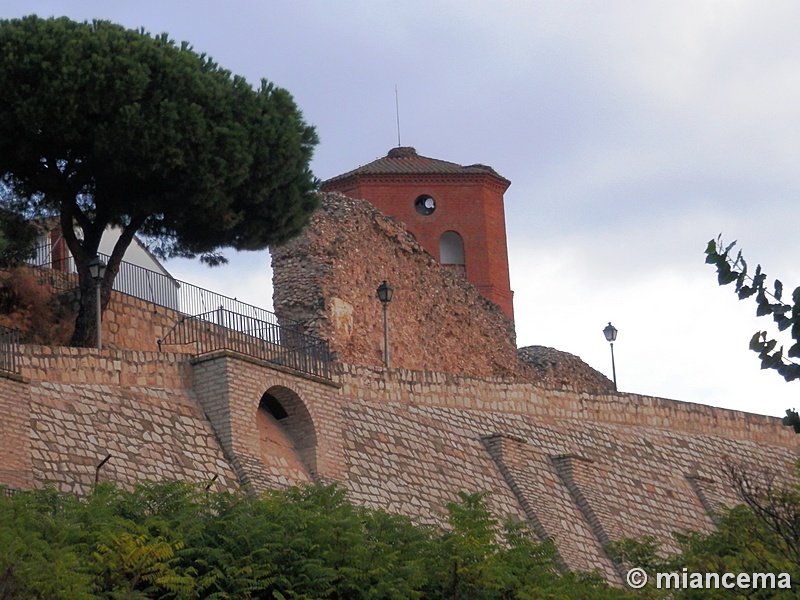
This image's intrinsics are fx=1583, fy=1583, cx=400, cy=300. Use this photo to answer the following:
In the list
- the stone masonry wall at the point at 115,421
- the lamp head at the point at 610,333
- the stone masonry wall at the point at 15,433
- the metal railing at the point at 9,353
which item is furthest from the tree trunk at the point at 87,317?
the lamp head at the point at 610,333

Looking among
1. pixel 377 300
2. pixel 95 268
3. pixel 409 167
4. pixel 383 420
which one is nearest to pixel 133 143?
pixel 95 268

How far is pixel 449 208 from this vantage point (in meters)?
48.5

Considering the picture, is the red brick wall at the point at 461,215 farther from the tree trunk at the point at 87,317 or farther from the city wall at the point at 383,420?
the tree trunk at the point at 87,317

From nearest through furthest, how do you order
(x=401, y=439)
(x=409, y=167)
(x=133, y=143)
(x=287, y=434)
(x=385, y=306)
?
1. (x=287, y=434)
2. (x=133, y=143)
3. (x=401, y=439)
4. (x=385, y=306)
5. (x=409, y=167)

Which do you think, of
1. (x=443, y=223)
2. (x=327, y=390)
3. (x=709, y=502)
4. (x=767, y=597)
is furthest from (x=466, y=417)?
(x=443, y=223)

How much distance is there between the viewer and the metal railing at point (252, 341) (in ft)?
69.6

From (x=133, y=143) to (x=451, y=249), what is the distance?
27.4m

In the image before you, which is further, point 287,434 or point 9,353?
point 287,434

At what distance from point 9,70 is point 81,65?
3.25ft

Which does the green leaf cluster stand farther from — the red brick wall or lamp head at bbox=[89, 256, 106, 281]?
the red brick wall

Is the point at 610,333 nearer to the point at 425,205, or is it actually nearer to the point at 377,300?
the point at 377,300

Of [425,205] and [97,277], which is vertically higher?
[425,205]

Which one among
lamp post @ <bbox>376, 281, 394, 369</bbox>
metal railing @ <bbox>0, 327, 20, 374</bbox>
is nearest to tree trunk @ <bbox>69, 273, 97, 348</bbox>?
metal railing @ <bbox>0, 327, 20, 374</bbox>

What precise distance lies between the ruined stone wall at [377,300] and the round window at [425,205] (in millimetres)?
14152
